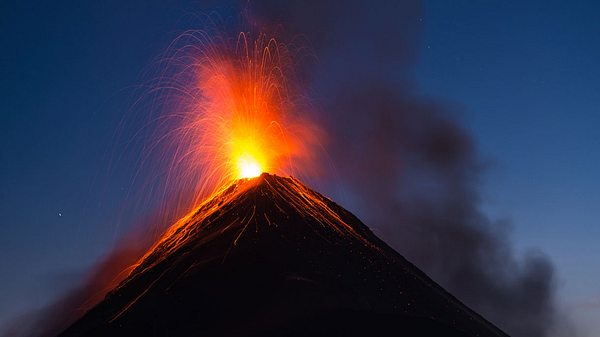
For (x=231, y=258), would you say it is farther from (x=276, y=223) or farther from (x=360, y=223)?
(x=360, y=223)

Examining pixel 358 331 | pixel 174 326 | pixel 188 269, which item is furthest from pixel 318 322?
pixel 188 269

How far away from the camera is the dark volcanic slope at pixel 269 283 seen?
2806cm

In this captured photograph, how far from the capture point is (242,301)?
29.7 m

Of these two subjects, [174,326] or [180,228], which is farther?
[180,228]

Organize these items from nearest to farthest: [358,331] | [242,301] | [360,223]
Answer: [358,331] → [242,301] → [360,223]

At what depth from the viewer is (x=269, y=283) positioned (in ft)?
102

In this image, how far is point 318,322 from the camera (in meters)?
27.0

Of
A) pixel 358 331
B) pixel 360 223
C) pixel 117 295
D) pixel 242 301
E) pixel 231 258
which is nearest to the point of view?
pixel 358 331

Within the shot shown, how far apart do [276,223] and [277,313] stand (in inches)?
419

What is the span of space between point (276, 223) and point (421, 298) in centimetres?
889

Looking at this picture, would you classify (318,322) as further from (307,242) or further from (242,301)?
(307,242)

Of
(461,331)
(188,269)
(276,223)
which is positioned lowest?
(461,331)

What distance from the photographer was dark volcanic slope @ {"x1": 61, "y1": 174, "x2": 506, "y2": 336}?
28062mm

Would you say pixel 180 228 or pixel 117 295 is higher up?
pixel 180 228
